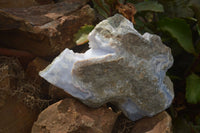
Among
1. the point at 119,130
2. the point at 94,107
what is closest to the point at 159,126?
the point at 119,130

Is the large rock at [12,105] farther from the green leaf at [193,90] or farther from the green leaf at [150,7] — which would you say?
the green leaf at [193,90]

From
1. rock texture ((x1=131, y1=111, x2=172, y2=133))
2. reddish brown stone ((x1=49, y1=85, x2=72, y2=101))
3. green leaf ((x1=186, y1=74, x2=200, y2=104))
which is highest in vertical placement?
reddish brown stone ((x1=49, y1=85, x2=72, y2=101))

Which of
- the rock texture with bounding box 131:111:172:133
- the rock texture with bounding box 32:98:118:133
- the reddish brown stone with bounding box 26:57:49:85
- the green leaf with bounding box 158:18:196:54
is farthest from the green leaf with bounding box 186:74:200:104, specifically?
the reddish brown stone with bounding box 26:57:49:85

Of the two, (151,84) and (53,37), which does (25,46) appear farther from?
(151,84)

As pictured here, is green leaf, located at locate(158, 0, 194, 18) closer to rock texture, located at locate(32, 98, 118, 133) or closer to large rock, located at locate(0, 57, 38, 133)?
rock texture, located at locate(32, 98, 118, 133)

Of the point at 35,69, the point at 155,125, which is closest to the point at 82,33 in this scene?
the point at 35,69

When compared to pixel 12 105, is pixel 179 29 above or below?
below

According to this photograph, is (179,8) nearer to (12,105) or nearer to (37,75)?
(37,75)
